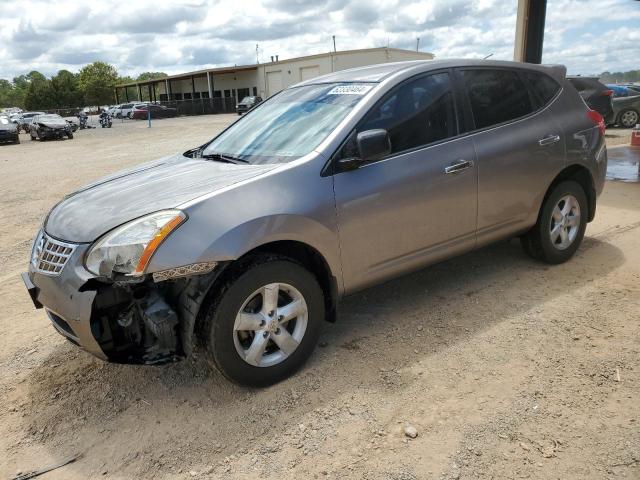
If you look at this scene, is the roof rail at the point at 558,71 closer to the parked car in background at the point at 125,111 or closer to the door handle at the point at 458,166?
the door handle at the point at 458,166

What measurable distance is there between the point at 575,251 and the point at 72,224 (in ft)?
14.2

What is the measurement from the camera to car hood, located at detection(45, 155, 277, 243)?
2.85 m

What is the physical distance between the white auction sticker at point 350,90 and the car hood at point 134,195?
86 centimetres

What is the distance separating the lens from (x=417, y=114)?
3.69 meters

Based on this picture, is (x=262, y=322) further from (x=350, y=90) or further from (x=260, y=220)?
(x=350, y=90)

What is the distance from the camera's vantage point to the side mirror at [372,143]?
123 inches

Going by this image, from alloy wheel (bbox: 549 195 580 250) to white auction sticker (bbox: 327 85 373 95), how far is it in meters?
2.14

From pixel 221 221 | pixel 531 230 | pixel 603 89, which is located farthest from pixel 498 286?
pixel 603 89

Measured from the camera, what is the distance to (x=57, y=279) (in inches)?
109

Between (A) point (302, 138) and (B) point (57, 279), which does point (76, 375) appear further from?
(A) point (302, 138)

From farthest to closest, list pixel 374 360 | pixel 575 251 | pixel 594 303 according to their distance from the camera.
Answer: pixel 575 251 < pixel 594 303 < pixel 374 360

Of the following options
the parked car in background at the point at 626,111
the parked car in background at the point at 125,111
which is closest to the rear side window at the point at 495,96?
the parked car in background at the point at 626,111

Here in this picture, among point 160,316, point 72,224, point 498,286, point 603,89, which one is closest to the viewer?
point 160,316

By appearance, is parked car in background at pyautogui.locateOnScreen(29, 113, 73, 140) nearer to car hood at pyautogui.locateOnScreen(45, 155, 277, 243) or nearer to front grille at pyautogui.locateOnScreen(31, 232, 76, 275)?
car hood at pyautogui.locateOnScreen(45, 155, 277, 243)
